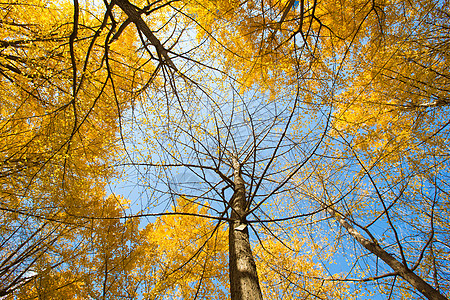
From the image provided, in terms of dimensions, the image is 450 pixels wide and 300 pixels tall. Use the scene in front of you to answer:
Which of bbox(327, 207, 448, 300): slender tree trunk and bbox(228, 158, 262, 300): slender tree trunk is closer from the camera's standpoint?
bbox(228, 158, 262, 300): slender tree trunk

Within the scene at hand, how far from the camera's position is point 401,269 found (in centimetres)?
283

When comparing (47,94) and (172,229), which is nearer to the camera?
(47,94)

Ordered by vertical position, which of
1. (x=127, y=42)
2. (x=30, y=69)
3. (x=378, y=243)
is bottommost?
(x=378, y=243)

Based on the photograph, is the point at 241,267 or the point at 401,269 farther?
the point at 401,269

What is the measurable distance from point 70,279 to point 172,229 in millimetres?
2312

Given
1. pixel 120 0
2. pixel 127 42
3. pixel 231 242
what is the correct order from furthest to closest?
1. pixel 127 42
2. pixel 231 242
3. pixel 120 0

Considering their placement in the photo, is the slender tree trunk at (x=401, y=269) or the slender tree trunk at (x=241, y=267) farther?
the slender tree trunk at (x=401, y=269)

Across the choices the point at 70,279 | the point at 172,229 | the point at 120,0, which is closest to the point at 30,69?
the point at 120,0

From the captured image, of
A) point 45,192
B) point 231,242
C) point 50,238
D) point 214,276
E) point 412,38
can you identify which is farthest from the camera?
point 214,276

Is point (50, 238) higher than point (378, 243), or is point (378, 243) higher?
point (50, 238)

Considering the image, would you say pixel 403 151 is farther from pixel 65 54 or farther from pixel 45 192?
pixel 45 192

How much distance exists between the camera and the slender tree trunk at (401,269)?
248 cm

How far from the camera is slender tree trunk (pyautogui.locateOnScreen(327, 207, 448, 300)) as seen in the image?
2.48 meters

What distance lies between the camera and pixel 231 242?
2107mm
